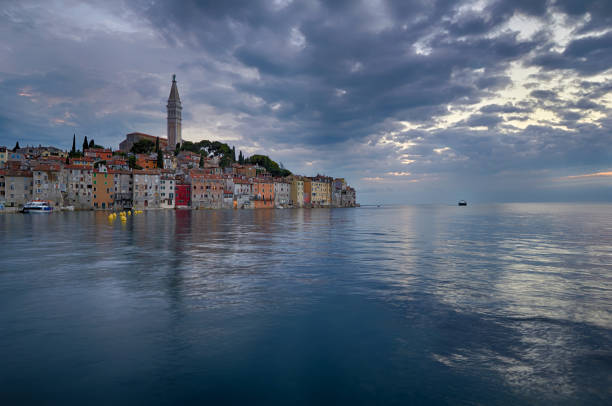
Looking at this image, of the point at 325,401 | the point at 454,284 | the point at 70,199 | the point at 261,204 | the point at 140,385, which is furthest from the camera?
the point at 261,204

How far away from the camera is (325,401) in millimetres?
4301

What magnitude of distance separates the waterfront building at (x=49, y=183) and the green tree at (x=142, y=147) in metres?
40.7

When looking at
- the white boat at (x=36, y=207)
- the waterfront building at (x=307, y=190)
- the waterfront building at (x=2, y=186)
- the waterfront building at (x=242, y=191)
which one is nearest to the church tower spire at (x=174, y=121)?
the waterfront building at (x=242, y=191)

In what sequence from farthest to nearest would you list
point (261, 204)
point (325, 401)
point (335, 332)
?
point (261, 204)
point (335, 332)
point (325, 401)

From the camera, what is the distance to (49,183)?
74312mm

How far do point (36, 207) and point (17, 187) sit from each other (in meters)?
8.02

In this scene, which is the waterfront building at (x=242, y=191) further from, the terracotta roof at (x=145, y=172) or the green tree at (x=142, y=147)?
the green tree at (x=142, y=147)

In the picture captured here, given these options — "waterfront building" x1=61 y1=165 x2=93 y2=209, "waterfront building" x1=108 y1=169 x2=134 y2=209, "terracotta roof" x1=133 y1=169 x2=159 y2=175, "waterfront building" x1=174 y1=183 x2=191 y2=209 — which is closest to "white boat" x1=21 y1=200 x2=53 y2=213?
"waterfront building" x1=61 y1=165 x2=93 y2=209

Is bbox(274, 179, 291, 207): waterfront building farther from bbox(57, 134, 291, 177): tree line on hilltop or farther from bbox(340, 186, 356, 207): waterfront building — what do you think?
bbox(340, 186, 356, 207): waterfront building

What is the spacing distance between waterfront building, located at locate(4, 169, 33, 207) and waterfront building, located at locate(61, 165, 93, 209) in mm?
6424

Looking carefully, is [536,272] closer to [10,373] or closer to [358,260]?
[358,260]

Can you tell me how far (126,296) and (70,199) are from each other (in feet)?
278

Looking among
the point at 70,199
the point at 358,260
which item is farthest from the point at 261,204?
the point at 358,260

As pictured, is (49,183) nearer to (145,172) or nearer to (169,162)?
(145,172)
